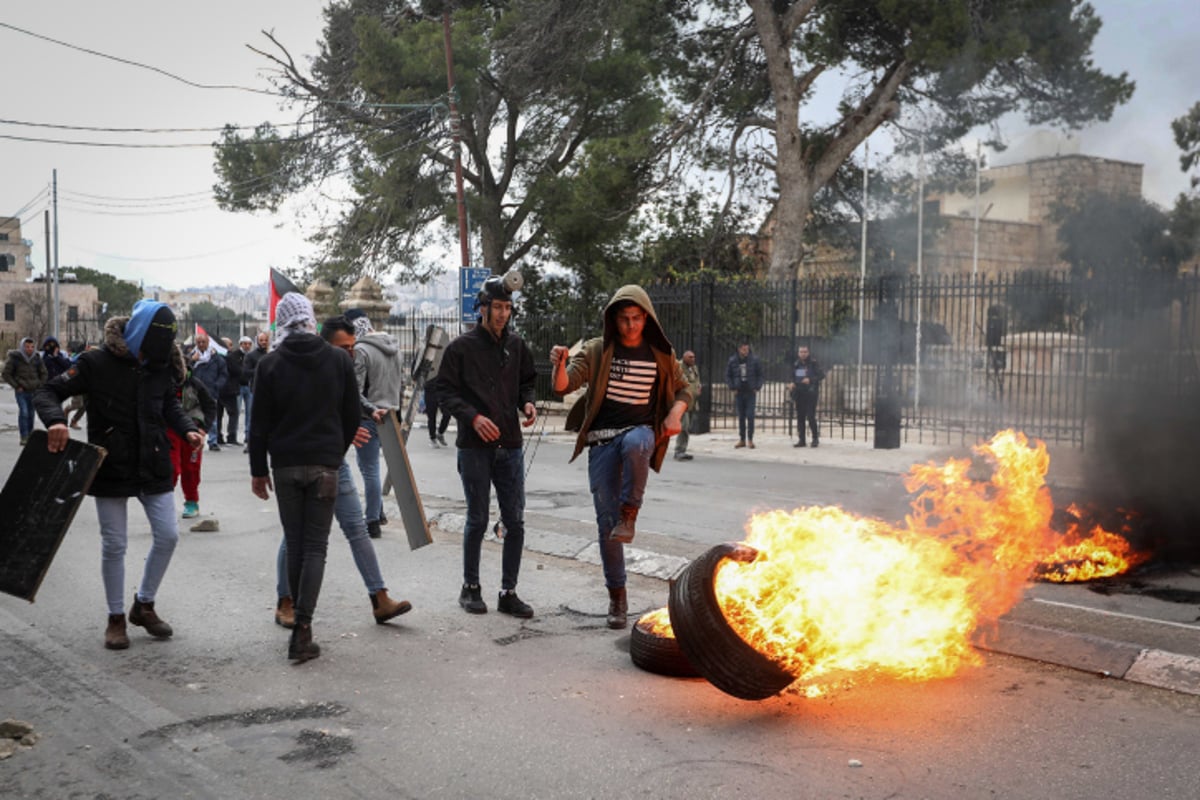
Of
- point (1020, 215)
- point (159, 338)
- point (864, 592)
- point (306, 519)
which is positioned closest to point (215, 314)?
point (1020, 215)

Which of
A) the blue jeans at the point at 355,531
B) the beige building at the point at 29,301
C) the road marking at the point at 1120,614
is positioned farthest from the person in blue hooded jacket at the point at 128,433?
the beige building at the point at 29,301

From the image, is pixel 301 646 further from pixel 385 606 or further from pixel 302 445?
pixel 302 445

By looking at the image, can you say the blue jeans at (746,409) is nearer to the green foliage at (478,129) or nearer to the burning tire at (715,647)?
the green foliage at (478,129)

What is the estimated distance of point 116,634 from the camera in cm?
528

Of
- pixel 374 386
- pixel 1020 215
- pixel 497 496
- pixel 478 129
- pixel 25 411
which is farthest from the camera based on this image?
pixel 1020 215

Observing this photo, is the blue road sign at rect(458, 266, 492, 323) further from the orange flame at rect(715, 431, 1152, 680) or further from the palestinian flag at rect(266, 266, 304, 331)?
the orange flame at rect(715, 431, 1152, 680)

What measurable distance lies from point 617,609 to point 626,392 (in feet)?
4.06

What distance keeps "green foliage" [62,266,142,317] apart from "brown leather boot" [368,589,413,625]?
8686 centimetres

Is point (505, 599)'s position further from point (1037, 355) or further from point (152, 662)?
point (1037, 355)

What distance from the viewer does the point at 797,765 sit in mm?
3715

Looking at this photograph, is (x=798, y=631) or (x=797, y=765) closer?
(x=797, y=765)

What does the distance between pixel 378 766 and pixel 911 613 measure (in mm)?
2521

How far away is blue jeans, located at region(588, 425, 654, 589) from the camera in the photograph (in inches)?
219

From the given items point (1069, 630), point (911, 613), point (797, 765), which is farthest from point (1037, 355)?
point (797, 765)
